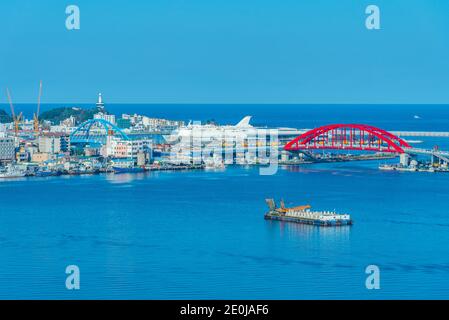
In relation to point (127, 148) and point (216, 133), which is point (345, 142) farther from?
point (127, 148)

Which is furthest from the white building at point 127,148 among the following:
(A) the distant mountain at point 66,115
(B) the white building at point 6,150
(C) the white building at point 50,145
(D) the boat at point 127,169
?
(A) the distant mountain at point 66,115

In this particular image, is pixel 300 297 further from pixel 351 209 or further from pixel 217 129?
pixel 217 129

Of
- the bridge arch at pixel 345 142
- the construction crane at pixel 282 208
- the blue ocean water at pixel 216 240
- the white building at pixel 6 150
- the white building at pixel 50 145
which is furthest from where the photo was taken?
the bridge arch at pixel 345 142

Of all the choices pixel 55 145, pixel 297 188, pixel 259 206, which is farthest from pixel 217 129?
pixel 259 206

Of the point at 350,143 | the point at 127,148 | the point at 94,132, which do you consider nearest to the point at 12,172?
the point at 127,148

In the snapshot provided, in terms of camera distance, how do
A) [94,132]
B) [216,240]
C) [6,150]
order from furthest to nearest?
[94,132] < [6,150] < [216,240]

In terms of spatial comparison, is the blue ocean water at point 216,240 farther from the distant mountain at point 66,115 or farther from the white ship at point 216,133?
the distant mountain at point 66,115

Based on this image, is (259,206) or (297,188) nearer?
(259,206)
